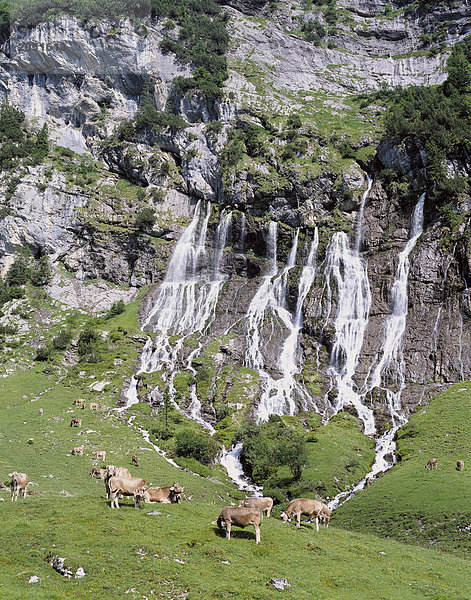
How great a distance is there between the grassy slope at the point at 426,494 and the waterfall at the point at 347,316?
11209mm

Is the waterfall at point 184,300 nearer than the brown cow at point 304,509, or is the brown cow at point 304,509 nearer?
the brown cow at point 304,509

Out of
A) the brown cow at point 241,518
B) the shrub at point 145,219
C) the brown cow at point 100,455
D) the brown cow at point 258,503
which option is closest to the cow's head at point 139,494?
the brown cow at point 258,503

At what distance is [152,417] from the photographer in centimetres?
6500

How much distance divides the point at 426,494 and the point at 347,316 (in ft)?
174

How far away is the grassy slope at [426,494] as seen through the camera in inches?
1172

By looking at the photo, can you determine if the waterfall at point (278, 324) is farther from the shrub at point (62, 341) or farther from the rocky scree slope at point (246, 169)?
the shrub at point (62, 341)

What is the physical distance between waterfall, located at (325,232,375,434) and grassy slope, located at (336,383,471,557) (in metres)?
11.2

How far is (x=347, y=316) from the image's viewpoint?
87.5 meters

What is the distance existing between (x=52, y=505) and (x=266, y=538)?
1107 centimetres

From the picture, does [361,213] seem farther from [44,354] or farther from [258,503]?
[258,503]

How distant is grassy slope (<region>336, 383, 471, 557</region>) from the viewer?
29766 millimetres

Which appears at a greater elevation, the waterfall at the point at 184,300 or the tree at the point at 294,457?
the waterfall at the point at 184,300

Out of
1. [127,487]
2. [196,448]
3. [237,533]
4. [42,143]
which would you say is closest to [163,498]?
[127,487]

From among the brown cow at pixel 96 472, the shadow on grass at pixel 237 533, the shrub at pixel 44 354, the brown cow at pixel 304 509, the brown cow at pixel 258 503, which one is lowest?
the brown cow at pixel 96 472
